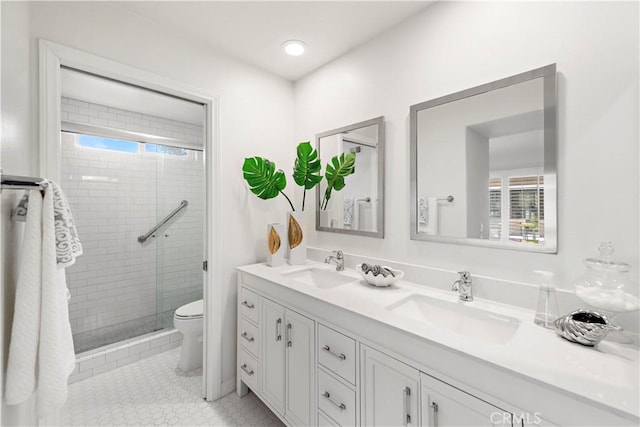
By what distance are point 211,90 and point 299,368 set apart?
6.01 feet

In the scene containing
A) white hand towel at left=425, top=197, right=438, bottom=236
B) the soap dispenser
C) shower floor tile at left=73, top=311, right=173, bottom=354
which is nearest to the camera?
the soap dispenser

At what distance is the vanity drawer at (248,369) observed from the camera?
181 cm

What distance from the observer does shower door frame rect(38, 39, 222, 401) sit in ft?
4.46

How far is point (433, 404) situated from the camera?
969 mm

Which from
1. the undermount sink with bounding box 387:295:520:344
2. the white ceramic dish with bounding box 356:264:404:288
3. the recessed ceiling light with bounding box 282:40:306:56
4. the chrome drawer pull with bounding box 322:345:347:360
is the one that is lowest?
the chrome drawer pull with bounding box 322:345:347:360

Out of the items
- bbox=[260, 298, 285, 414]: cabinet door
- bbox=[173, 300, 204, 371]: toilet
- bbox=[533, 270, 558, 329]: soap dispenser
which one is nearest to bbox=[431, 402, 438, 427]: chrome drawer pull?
bbox=[533, 270, 558, 329]: soap dispenser

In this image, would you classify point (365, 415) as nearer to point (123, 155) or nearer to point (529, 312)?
point (529, 312)

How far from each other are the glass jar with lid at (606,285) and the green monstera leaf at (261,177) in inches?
65.6

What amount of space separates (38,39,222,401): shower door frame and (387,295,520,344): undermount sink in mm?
1272

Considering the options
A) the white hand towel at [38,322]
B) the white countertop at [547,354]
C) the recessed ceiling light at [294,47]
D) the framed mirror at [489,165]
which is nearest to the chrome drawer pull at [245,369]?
the white countertop at [547,354]

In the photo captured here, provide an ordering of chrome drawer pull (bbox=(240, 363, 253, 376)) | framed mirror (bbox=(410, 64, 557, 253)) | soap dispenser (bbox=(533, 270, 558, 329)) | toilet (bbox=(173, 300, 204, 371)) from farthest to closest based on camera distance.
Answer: toilet (bbox=(173, 300, 204, 371)) → chrome drawer pull (bbox=(240, 363, 253, 376)) → framed mirror (bbox=(410, 64, 557, 253)) → soap dispenser (bbox=(533, 270, 558, 329))

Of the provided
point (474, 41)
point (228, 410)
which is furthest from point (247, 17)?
point (228, 410)

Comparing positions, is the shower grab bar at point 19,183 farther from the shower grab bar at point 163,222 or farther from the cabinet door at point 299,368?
the shower grab bar at point 163,222

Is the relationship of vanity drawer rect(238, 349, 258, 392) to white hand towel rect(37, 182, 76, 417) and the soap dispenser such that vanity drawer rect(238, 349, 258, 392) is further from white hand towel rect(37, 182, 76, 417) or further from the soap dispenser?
the soap dispenser
